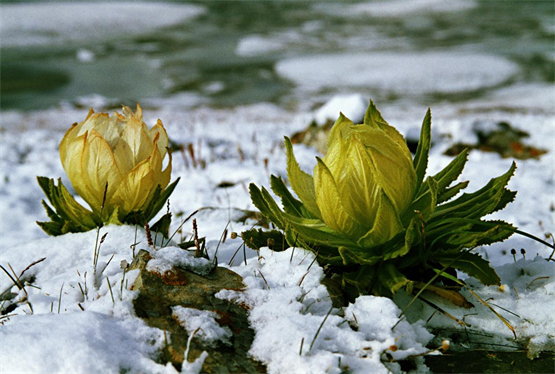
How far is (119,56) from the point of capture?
27.3 m

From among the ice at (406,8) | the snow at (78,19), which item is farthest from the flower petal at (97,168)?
the ice at (406,8)

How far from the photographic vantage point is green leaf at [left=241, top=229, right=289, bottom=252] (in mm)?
2389

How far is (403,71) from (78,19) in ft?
86.9

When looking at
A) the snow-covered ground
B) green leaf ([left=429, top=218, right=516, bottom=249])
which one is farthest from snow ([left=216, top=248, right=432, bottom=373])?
green leaf ([left=429, top=218, right=516, bottom=249])

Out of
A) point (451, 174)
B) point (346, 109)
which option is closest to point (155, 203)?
point (451, 174)

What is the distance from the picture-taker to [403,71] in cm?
2230

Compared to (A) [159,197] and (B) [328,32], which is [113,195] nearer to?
(A) [159,197]

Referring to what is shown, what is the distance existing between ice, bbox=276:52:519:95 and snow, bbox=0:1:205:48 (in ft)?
50.6

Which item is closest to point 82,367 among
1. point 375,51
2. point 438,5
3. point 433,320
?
point 433,320

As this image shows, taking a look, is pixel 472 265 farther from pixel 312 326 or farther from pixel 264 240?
pixel 264 240

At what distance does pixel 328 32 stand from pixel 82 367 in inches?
1354

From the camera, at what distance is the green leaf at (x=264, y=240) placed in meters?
2.39

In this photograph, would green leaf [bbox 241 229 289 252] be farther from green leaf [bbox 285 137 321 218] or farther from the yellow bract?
the yellow bract

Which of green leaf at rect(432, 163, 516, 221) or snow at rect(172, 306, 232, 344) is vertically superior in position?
green leaf at rect(432, 163, 516, 221)
